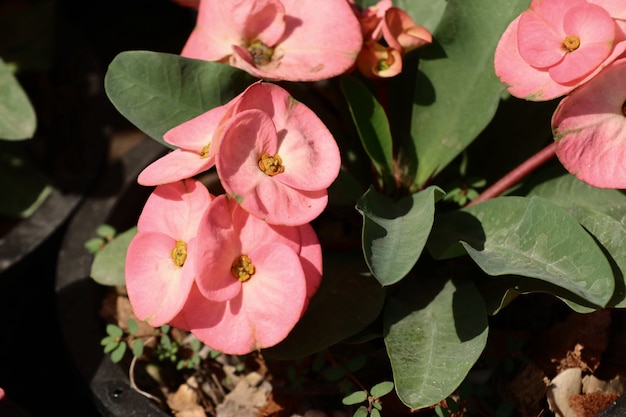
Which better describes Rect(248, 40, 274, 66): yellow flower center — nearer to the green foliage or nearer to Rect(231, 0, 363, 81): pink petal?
Rect(231, 0, 363, 81): pink petal

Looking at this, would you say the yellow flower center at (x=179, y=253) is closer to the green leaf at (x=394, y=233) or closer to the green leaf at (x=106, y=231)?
the green leaf at (x=394, y=233)

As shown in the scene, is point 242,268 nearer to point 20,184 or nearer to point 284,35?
point 284,35

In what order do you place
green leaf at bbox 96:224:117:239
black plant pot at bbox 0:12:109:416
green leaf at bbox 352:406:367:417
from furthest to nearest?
1. black plant pot at bbox 0:12:109:416
2. green leaf at bbox 96:224:117:239
3. green leaf at bbox 352:406:367:417

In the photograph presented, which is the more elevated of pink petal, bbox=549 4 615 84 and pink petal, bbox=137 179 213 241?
pink petal, bbox=549 4 615 84

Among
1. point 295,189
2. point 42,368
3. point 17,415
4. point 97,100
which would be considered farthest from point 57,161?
point 295,189

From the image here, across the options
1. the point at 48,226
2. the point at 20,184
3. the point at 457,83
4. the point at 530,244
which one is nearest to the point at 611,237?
the point at 530,244

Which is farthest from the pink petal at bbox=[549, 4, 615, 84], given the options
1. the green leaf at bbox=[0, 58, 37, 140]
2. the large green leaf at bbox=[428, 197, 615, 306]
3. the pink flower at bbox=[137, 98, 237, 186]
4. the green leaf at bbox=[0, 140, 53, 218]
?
the green leaf at bbox=[0, 140, 53, 218]
